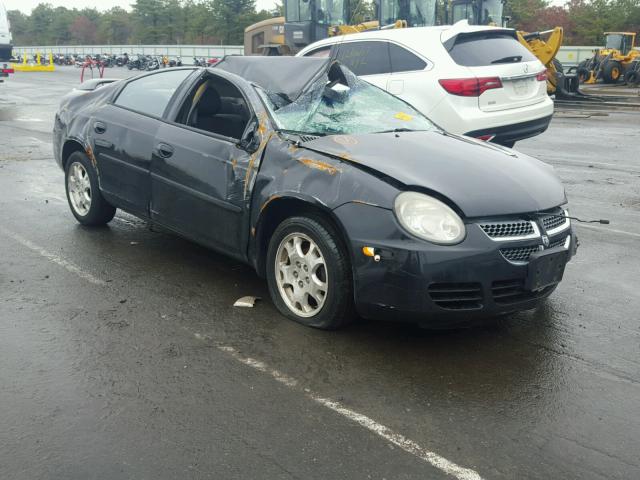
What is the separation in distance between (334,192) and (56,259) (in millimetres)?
2761

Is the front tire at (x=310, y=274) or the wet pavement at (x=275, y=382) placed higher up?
the front tire at (x=310, y=274)

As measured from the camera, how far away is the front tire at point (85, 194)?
20.9ft

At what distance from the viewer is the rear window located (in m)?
8.75

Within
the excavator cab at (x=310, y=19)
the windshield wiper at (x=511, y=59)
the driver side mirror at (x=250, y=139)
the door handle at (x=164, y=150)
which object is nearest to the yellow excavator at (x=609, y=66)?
the excavator cab at (x=310, y=19)

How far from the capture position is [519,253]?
3.95 m

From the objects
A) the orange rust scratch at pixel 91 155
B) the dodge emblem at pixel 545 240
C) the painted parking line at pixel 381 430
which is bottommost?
the painted parking line at pixel 381 430

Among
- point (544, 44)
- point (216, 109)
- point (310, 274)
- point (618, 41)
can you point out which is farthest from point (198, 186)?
point (618, 41)

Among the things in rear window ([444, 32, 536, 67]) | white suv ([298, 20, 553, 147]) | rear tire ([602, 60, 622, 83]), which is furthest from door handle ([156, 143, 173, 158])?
rear tire ([602, 60, 622, 83])

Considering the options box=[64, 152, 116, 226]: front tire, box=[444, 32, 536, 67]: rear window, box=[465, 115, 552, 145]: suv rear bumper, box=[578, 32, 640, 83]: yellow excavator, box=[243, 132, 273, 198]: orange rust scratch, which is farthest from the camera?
box=[578, 32, 640, 83]: yellow excavator

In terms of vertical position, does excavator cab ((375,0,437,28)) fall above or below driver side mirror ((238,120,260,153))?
above

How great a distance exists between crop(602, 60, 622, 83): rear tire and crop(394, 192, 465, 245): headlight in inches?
1212

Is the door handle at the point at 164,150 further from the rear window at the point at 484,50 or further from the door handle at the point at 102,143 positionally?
the rear window at the point at 484,50

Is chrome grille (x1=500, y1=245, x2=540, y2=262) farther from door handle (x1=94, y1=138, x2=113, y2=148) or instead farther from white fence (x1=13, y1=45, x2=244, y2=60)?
white fence (x1=13, y1=45, x2=244, y2=60)

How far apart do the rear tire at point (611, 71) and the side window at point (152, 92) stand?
29455mm
